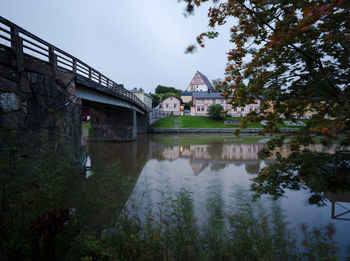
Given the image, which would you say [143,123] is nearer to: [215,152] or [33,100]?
[215,152]

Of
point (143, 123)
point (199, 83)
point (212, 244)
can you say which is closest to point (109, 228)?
point (212, 244)

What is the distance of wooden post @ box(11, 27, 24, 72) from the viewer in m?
5.62

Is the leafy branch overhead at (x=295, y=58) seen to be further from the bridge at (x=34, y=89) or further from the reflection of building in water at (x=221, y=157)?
the reflection of building in water at (x=221, y=157)

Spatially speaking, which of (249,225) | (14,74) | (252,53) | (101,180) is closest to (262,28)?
(252,53)

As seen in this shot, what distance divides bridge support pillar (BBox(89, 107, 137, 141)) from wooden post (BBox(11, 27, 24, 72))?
63.6 ft

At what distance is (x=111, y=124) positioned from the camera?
2488cm

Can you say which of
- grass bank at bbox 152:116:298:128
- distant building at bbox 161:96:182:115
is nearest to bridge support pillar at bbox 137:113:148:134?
grass bank at bbox 152:116:298:128

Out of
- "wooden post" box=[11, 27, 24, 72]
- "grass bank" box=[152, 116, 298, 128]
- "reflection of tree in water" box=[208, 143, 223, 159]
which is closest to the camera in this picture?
"wooden post" box=[11, 27, 24, 72]

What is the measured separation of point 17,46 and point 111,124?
19649mm

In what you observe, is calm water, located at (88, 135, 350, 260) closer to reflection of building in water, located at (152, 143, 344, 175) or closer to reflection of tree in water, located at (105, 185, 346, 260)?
reflection of building in water, located at (152, 143, 344, 175)

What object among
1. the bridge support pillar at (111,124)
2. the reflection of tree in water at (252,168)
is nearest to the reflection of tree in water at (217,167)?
the reflection of tree in water at (252,168)

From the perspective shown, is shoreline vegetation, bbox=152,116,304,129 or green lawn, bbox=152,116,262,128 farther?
green lawn, bbox=152,116,262,128

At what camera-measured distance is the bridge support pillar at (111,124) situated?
2465 cm

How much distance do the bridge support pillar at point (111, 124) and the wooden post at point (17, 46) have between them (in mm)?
19378
